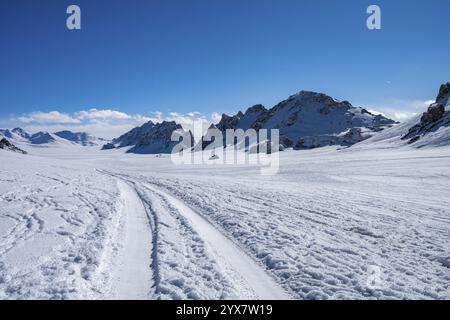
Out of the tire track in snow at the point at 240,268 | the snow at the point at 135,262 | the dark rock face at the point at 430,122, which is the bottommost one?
the tire track in snow at the point at 240,268

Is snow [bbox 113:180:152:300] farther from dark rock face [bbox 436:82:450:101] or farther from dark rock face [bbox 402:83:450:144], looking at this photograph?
dark rock face [bbox 436:82:450:101]

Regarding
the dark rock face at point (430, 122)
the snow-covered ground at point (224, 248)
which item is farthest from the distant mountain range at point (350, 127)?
the snow-covered ground at point (224, 248)

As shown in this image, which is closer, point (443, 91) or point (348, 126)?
point (443, 91)

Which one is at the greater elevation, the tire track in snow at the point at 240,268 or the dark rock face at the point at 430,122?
the dark rock face at the point at 430,122

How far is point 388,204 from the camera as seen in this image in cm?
1536

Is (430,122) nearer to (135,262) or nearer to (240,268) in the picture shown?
(240,268)

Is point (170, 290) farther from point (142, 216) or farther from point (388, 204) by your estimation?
point (388, 204)

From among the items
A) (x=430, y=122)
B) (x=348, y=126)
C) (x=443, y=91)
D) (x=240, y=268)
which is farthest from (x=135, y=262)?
(x=348, y=126)

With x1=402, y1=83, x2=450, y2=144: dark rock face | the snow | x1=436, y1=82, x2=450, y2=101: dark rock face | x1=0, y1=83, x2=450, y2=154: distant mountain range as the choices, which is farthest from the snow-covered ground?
x1=436, y1=82, x2=450, y2=101: dark rock face

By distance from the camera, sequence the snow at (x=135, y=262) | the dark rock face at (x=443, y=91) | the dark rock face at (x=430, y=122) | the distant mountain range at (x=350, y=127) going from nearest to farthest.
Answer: the snow at (x=135, y=262), the dark rock face at (x=430, y=122), the distant mountain range at (x=350, y=127), the dark rock face at (x=443, y=91)

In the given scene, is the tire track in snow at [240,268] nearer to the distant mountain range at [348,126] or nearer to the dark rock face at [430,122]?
the distant mountain range at [348,126]

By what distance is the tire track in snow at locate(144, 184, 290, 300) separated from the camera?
6559 millimetres

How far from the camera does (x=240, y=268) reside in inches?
306

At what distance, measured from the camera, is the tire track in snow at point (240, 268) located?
21.5ft
